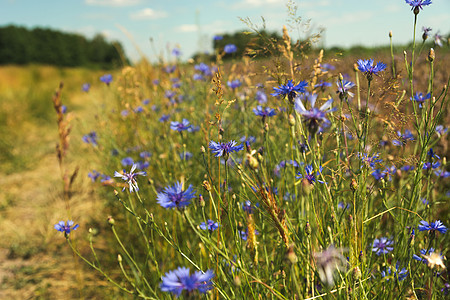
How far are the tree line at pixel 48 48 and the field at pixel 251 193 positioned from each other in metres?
18.7

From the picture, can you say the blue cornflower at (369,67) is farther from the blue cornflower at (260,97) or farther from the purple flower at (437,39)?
the blue cornflower at (260,97)

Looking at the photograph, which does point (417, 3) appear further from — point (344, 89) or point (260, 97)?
point (260, 97)

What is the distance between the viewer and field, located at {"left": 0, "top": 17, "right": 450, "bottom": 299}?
101 cm

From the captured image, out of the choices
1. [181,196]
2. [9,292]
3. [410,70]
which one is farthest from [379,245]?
[9,292]

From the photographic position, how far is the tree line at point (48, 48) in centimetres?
2127

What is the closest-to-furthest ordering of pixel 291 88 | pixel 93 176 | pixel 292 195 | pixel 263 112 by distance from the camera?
pixel 291 88 < pixel 263 112 < pixel 292 195 < pixel 93 176

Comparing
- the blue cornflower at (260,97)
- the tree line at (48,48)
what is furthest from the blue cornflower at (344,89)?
the tree line at (48,48)

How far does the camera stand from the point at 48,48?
73.6 feet

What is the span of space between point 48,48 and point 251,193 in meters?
25.2

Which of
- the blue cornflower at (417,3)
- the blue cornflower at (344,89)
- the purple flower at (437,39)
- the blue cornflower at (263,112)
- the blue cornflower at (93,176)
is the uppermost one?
the blue cornflower at (417,3)

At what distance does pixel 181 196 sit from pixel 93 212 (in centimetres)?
232

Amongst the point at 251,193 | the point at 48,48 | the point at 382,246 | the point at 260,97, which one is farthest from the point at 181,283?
the point at 48,48

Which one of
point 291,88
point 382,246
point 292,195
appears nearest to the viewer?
point 291,88

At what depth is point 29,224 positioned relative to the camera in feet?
9.78
